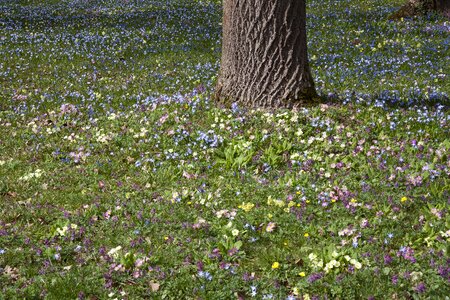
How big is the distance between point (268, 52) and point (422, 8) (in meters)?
11.0

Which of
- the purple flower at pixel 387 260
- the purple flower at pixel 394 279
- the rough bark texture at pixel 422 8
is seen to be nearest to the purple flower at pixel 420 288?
the purple flower at pixel 394 279

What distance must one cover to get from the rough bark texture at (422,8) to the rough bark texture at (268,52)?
10002 mm

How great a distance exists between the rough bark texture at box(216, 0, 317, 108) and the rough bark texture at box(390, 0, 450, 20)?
32.8 ft

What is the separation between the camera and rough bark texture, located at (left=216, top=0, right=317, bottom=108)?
25.3 ft

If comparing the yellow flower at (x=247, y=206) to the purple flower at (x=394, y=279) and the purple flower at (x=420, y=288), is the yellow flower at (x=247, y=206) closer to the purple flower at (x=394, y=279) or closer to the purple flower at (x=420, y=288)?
the purple flower at (x=394, y=279)

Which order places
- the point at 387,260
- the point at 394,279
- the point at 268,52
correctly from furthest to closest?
the point at 268,52 < the point at 387,260 < the point at 394,279

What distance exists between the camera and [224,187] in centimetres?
618

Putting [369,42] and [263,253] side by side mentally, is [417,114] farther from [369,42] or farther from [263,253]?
[369,42]

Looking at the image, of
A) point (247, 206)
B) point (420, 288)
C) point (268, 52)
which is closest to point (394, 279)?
point (420, 288)

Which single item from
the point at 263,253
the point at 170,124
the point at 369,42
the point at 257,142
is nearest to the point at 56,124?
the point at 170,124

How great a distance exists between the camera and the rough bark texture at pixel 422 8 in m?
16.3

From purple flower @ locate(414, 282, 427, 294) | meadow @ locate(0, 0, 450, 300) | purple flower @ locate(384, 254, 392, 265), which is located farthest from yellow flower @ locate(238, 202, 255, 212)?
purple flower @ locate(414, 282, 427, 294)

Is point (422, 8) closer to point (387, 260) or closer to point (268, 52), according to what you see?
point (268, 52)

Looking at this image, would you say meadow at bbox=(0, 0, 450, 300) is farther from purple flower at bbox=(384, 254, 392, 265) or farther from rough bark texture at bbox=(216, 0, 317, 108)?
rough bark texture at bbox=(216, 0, 317, 108)
